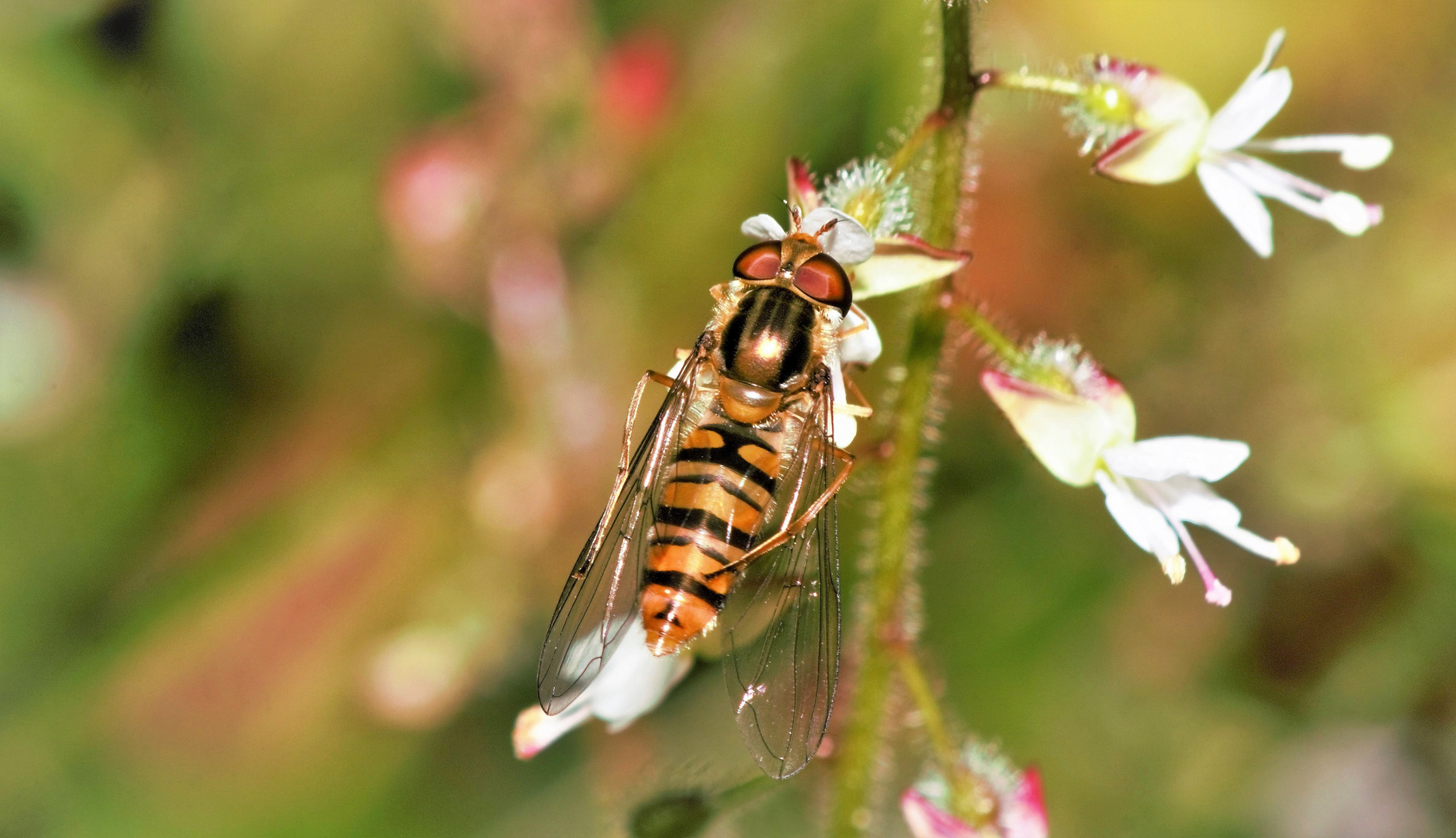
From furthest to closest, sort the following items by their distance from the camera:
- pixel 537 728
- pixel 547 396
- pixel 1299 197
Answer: pixel 547 396
pixel 537 728
pixel 1299 197

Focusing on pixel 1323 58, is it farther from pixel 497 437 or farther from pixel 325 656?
pixel 325 656

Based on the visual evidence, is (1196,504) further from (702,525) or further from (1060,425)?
(702,525)

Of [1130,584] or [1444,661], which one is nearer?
[1444,661]

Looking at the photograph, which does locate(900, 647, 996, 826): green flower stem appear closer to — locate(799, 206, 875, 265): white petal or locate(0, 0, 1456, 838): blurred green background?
locate(799, 206, 875, 265): white petal

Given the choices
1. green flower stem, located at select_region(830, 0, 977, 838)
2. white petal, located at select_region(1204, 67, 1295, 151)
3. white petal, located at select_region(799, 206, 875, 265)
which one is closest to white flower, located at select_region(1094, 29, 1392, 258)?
white petal, located at select_region(1204, 67, 1295, 151)

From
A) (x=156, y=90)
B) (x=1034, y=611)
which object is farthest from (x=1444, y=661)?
(x=156, y=90)

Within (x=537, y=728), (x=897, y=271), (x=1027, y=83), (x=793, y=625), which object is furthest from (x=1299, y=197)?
(x=537, y=728)

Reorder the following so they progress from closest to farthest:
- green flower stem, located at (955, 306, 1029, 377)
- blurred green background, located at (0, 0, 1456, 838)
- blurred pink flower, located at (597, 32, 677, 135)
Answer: green flower stem, located at (955, 306, 1029, 377)
blurred green background, located at (0, 0, 1456, 838)
blurred pink flower, located at (597, 32, 677, 135)
